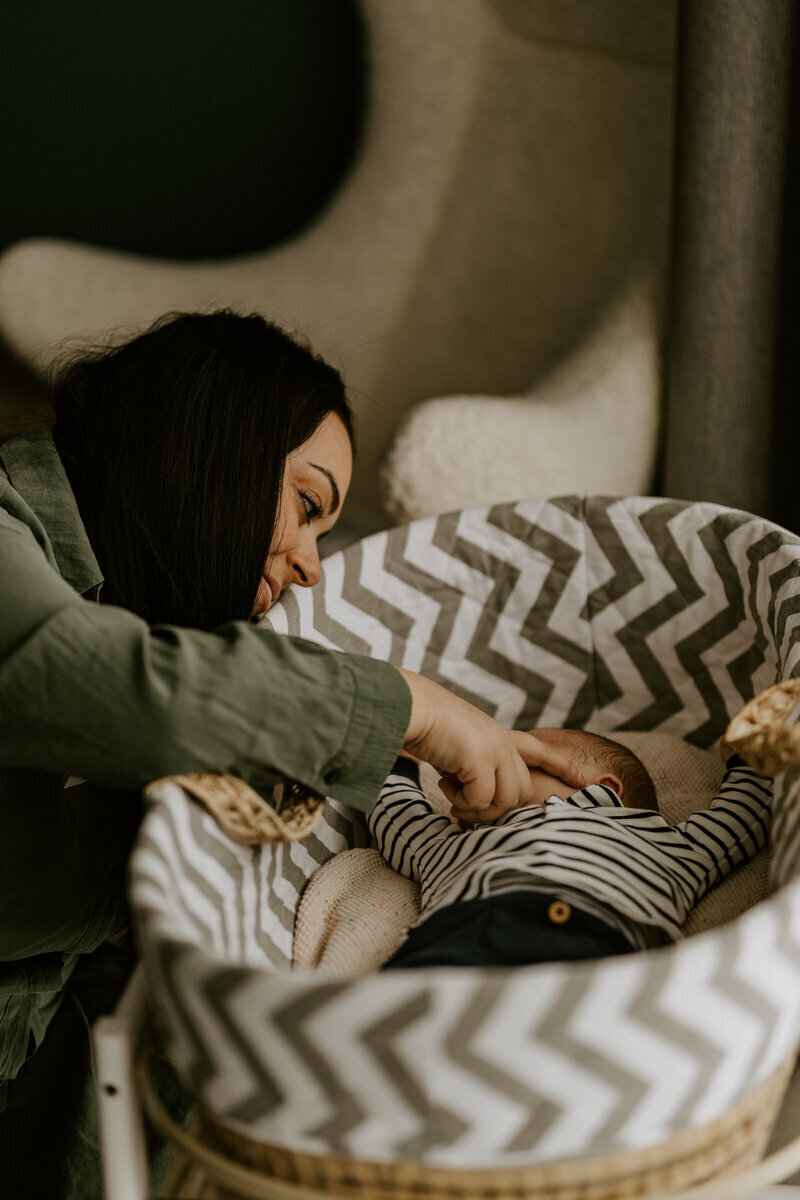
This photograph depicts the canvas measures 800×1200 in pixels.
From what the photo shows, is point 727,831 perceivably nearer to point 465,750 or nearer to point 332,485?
point 465,750

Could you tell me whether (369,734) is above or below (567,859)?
above

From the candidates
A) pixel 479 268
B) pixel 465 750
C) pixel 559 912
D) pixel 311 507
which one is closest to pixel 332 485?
pixel 311 507

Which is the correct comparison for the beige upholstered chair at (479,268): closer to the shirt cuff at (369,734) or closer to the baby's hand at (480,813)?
the baby's hand at (480,813)

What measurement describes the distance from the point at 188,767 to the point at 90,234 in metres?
1.08

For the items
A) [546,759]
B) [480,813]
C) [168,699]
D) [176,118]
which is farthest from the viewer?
[176,118]

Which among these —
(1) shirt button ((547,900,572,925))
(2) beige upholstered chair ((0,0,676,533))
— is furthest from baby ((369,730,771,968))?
(2) beige upholstered chair ((0,0,676,533))

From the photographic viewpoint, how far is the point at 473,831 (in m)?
0.87

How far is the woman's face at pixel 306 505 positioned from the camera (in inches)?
36.2

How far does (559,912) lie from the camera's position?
0.66m

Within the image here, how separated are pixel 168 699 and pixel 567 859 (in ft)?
1.09

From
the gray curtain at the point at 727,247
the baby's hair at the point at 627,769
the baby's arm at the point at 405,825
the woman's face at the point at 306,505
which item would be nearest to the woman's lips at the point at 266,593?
the woman's face at the point at 306,505

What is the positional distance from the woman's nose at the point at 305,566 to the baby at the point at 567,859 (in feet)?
0.72

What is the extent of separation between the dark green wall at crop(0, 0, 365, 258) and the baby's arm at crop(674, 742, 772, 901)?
3.41 feet

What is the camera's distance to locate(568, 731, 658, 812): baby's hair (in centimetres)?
100
